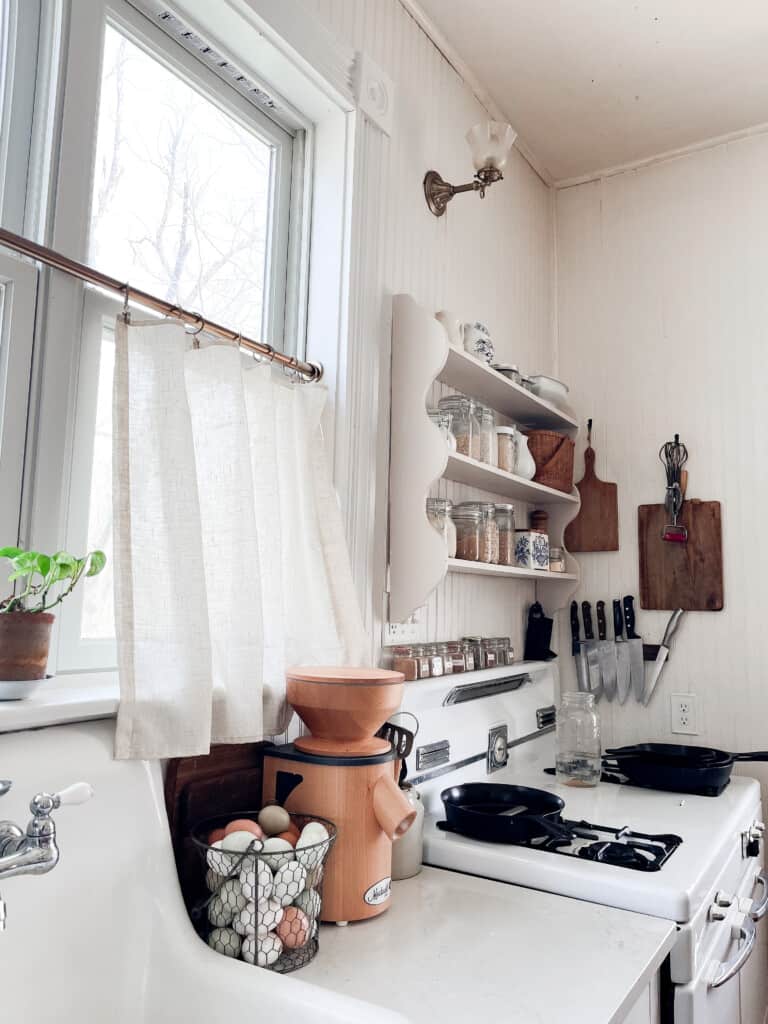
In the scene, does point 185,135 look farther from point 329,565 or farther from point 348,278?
point 329,565

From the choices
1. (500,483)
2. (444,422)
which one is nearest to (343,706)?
(444,422)

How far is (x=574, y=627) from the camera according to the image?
8.34 feet

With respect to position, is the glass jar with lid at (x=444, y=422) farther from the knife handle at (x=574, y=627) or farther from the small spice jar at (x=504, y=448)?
the knife handle at (x=574, y=627)

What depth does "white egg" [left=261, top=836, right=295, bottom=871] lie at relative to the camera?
1.04 m

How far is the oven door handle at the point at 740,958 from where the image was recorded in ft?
4.54

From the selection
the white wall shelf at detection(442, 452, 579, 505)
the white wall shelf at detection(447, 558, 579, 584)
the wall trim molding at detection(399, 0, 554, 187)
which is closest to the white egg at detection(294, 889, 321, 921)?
the white wall shelf at detection(447, 558, 579, 584)

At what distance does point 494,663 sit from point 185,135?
4.75 ft

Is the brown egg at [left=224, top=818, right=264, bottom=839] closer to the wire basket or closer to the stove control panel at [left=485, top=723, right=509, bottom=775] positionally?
the wire basket

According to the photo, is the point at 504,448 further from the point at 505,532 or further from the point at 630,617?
the point at 630,617

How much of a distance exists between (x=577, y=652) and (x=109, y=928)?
1824 mm

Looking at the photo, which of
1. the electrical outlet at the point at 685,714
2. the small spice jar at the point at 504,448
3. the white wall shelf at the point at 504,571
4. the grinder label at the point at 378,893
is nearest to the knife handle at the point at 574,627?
the white wall shelf at the point at 504,571

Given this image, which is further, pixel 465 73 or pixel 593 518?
pixel 593 518

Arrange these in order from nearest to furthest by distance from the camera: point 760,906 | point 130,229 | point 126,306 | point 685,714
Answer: point 126,306 < point 130,229 < point 760,906 < point 685,714

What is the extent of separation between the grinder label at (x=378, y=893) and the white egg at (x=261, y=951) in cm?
20
